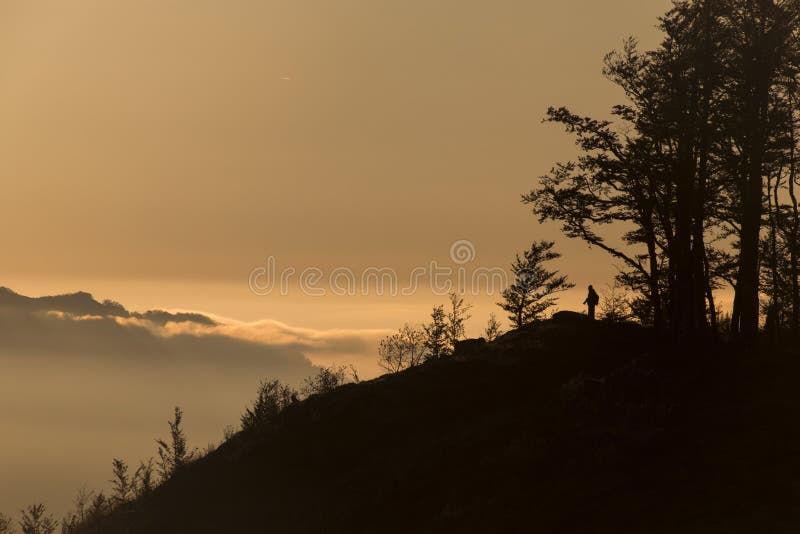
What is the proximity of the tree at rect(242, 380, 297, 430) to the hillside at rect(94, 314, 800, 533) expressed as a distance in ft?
5.55

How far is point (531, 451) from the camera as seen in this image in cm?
2480

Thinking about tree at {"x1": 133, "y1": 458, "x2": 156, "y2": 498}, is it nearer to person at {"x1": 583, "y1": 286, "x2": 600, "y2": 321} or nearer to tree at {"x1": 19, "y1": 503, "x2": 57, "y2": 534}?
tree at {"x1": 19, "y1": 503, "x2": 57, "y2": 534}

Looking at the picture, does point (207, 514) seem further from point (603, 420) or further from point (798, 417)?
point (798, 417)

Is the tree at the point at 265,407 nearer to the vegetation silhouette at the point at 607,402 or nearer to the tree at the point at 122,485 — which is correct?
the vegetation silhouette at the point at 607,402

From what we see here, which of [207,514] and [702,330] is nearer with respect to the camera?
[207,514]

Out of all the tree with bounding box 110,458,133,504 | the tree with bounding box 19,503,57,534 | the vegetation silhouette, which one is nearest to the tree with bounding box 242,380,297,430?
the vegetation silhouette

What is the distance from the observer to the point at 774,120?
1398 inches

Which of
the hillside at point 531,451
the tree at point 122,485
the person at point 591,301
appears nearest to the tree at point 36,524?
the tree at point 122,485

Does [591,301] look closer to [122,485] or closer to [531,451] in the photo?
[531,451]

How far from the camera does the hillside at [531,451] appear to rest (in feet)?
64.4

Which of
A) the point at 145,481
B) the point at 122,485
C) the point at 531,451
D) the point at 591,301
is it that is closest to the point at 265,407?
the point at 145,481

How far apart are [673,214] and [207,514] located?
24682mm

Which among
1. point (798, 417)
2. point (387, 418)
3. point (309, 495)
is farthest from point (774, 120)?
point (309, 495)

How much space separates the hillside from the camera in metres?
19.6
